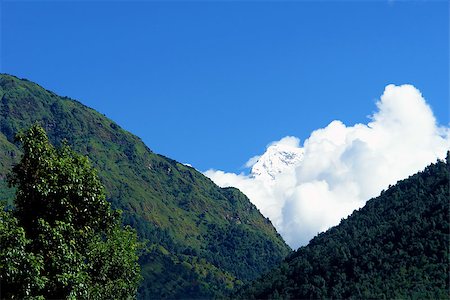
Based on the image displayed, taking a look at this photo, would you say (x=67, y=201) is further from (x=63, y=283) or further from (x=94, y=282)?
(x=94, y=282)

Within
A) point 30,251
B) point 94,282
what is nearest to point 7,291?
point 30,251

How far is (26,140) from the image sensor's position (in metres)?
26.6

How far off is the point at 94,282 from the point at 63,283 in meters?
10.9

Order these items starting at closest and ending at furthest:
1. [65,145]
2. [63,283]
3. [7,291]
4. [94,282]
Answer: [7,291] < [63,283] < [65,145] < [94,282]

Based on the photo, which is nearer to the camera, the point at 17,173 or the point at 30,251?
the point at 30,251

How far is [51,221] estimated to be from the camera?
85.8ft

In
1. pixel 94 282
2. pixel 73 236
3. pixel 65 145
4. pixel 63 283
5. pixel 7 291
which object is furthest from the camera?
pixel 94 282

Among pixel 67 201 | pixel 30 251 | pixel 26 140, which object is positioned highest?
pixel 26 140

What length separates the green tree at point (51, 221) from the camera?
22453 millimetres

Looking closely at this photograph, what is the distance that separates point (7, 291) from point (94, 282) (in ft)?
40.4

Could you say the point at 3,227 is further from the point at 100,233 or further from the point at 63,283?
the point at 100,233

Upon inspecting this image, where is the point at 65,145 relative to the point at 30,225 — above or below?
above

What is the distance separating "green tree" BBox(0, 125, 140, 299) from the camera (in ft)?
73.7

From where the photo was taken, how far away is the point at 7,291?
22516 millimetres
